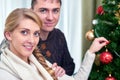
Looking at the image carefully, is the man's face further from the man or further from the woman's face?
the woman's face

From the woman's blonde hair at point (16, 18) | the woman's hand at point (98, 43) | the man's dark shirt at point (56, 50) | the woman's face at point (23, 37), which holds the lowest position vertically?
the man's dark shirt at point (56, 50)

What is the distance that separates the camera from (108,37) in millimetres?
1874

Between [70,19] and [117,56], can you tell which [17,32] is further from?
[70,19]

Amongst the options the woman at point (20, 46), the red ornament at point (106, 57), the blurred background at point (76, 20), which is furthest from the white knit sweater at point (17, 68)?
the blurred background at point (76, 20)

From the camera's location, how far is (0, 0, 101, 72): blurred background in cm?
278

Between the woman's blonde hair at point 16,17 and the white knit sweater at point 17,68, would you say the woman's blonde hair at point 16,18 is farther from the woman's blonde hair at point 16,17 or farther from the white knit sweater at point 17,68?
the white knit sweater at point 17,68

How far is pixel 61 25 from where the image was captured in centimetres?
288

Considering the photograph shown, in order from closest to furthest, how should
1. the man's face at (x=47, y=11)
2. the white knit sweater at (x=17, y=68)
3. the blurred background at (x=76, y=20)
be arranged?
the white knit sweater at (x=17, y=68), the man's face at (x=47, y=11), the blurred background at (x=76, y=20)

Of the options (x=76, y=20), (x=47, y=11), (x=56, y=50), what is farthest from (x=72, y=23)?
(x=47, y=11)

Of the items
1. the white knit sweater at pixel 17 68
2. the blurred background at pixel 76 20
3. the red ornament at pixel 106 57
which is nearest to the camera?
the white knit sweater at pixel 17 68

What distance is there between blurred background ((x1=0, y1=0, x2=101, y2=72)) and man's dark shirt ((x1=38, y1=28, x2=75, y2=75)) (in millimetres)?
584

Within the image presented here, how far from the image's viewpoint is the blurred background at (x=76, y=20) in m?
2.78

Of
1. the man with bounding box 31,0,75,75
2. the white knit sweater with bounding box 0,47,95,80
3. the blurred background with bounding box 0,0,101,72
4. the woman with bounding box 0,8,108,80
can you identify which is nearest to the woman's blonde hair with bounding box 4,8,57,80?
the woman with bounding box 0,8,108,80

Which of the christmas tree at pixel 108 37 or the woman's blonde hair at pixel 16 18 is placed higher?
the woman's blonde hair at pixel 16 18
